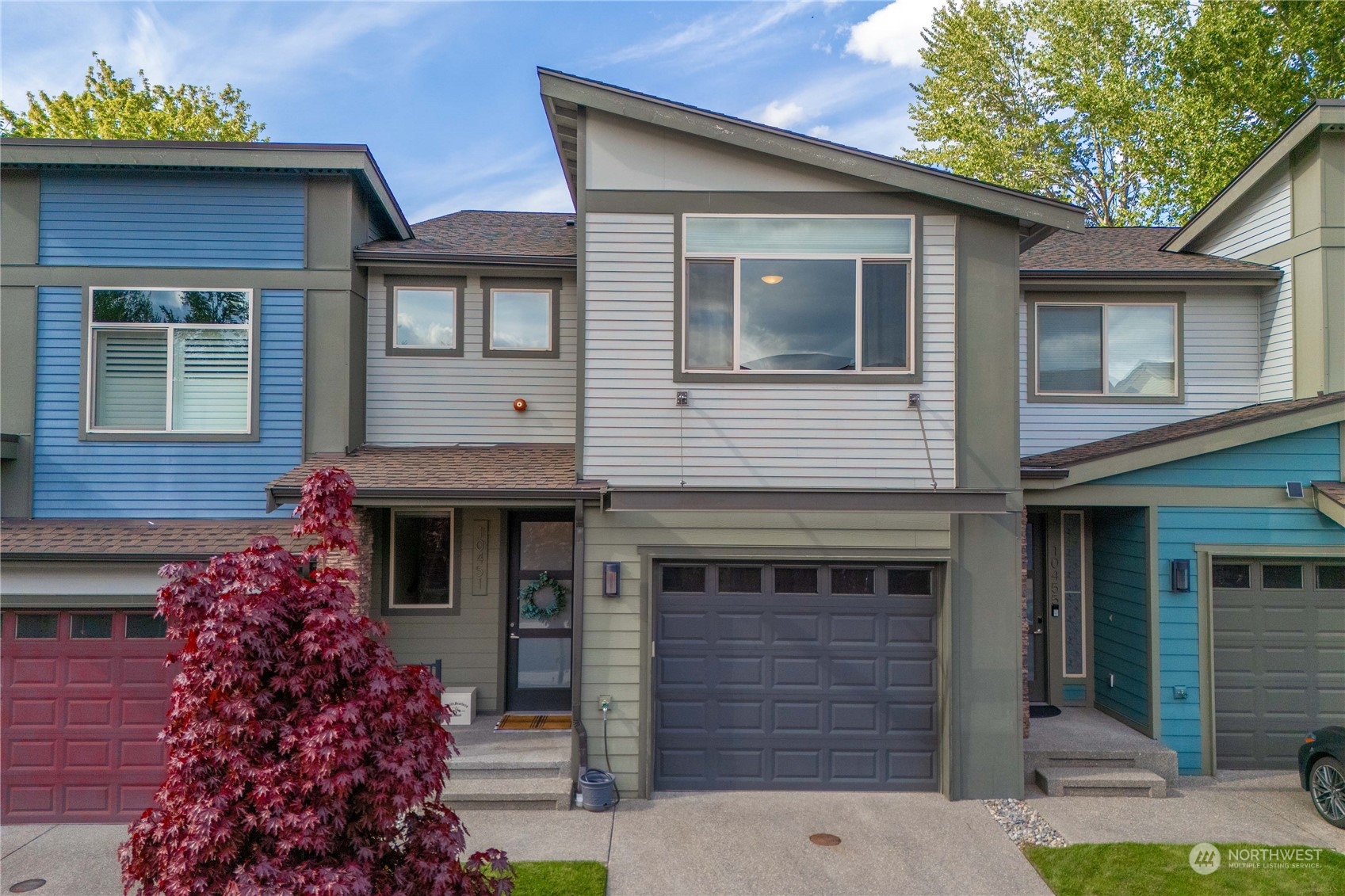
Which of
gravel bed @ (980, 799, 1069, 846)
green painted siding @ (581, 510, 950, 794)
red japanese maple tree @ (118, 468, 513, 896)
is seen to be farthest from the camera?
green painted siding @ (581, 510, 950, 794)

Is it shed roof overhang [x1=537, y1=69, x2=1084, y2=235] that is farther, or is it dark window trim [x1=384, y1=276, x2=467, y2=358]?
dark window trim [x1=384, y1=276, x2=467, y2=358]

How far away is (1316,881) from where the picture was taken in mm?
5977

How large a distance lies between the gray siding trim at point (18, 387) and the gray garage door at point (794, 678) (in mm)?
6933

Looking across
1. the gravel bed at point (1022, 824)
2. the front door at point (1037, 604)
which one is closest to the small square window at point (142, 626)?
the gravel bed at point (1022, 824)

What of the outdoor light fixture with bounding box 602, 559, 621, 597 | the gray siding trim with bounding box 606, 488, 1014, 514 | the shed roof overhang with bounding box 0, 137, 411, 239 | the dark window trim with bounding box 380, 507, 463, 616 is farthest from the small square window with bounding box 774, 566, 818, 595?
the shed roof overhang with bounding box 0, 137, 411, 239

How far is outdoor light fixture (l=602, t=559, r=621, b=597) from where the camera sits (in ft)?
25.3

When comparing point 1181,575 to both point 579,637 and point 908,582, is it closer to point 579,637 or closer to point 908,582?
point 908,582

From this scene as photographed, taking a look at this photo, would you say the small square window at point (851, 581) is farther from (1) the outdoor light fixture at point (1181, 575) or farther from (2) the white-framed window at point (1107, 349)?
(2) the white-framed window at point (1107, 349)

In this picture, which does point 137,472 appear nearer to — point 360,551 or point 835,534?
point 360,551

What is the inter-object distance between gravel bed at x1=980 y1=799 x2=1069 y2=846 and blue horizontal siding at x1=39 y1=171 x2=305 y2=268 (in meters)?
9.17

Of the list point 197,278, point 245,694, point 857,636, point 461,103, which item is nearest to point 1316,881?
point 857,636

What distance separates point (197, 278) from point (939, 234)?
8.02 m

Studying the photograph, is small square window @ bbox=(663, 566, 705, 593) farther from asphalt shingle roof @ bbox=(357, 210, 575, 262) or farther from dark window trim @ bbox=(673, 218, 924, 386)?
asphalt shingle roof @ bbox=(357, 210, 575, 262)

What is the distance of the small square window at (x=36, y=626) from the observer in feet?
23.9
